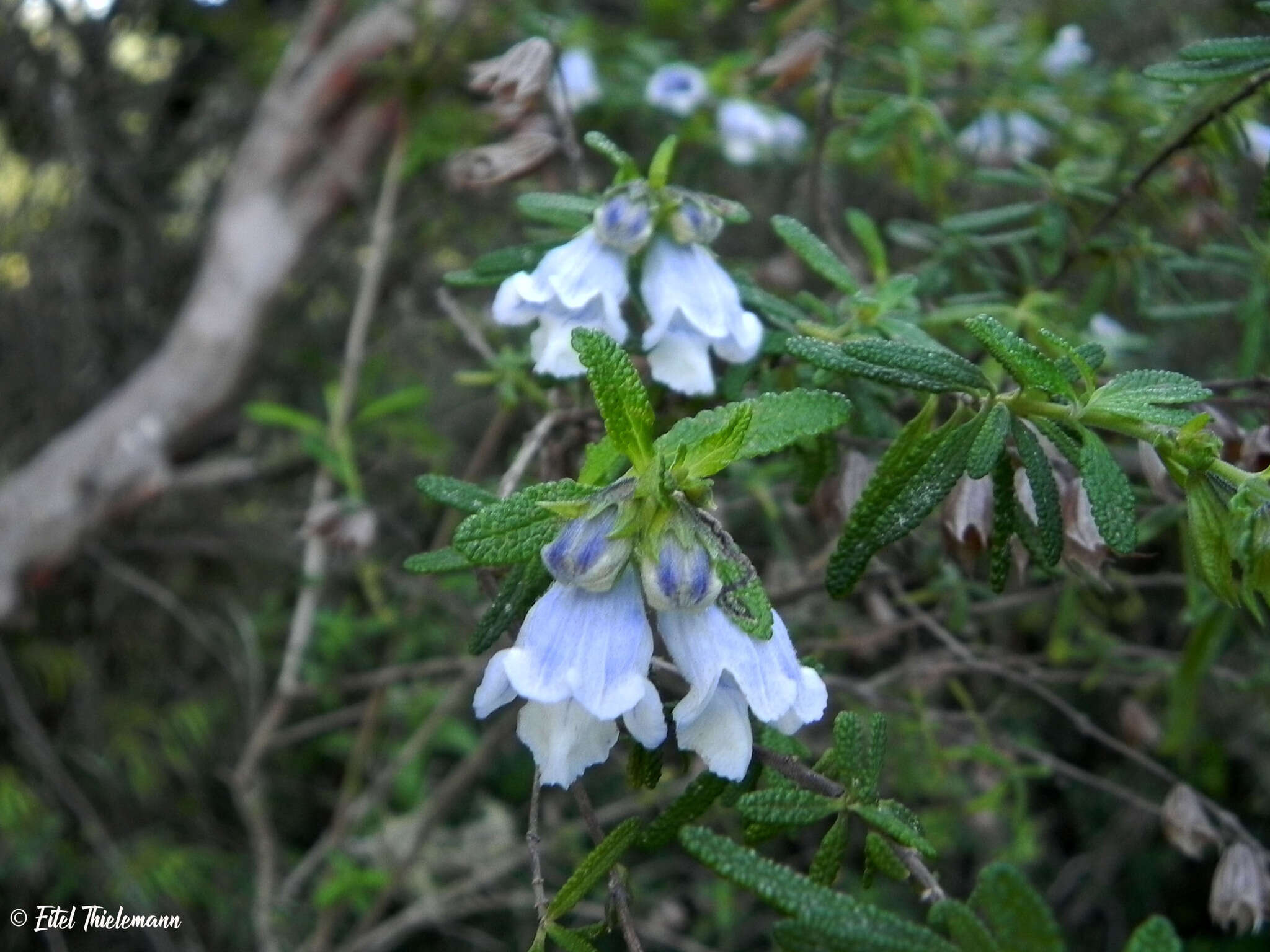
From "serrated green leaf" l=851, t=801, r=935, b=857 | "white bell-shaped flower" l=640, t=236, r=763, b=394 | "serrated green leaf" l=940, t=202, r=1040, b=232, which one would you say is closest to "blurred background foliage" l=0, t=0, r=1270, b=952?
"serrated green leaf" l=940, t=202, r=1040, b=232

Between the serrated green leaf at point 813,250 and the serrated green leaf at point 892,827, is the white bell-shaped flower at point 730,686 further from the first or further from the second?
the serrated green leaf at point 813,250

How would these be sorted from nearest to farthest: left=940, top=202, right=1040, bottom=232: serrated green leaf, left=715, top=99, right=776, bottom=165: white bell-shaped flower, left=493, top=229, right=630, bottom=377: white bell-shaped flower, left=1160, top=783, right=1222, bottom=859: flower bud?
left=493, top=229, right=630, bottom=377: white bell-shaped flower, left=1160, top=783, right=1222, bottom=859: flower bud, left=940, top=202, right=1040, bottom=232: serrated green leaf, left=715, top=99, right=776, bottom=165: white bell-shaped flower

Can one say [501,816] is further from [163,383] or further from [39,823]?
[163,383]

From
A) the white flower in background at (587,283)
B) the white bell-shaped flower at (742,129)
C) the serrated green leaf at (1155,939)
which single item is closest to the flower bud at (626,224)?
the white flower in background at (587,283)

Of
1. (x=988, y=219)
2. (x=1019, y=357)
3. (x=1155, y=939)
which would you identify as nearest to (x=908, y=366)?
(x=1019, y=357)

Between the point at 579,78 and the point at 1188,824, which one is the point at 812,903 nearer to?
the point at 1188,824

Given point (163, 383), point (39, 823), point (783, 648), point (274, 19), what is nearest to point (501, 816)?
point (39, 823)

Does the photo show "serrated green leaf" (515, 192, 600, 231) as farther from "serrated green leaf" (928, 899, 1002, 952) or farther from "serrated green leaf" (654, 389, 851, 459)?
"serrated green leaf" (928, 899, 1002, 952)
